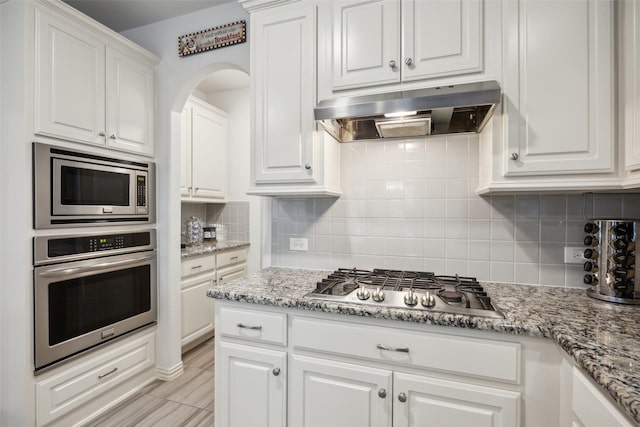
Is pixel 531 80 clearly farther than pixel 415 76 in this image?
No

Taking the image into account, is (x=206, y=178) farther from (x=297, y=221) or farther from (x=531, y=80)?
(x=531, y=80)

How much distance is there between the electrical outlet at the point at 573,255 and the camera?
1.53 m

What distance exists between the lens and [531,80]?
4.27 feet

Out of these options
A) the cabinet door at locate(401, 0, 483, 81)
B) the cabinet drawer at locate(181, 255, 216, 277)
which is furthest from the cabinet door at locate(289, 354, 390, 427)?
the cabinet drawer at locate(181, 255, 216, 277)

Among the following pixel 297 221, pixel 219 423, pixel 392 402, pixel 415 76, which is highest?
pixel 415 76

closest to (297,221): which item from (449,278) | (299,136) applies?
(299,136)

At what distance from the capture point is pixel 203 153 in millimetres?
3268

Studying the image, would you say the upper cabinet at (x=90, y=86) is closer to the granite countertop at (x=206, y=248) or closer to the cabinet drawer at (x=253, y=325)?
the granite countertop at (x=206, y=248)

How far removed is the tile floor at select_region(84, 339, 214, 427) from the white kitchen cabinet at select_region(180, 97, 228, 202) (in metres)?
1.57

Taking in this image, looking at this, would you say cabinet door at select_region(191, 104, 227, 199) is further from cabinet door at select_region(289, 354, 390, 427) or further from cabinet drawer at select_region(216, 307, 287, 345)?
cabinet door at select_region(289, 354, 390, 427)

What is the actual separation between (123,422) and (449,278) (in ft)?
7.07

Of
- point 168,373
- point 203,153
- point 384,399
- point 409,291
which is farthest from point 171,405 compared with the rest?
point 203,153

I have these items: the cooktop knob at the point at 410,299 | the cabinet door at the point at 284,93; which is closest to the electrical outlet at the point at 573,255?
the cooktop knob at the point at 410,299

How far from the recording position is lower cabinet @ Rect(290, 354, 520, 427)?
1.11m
